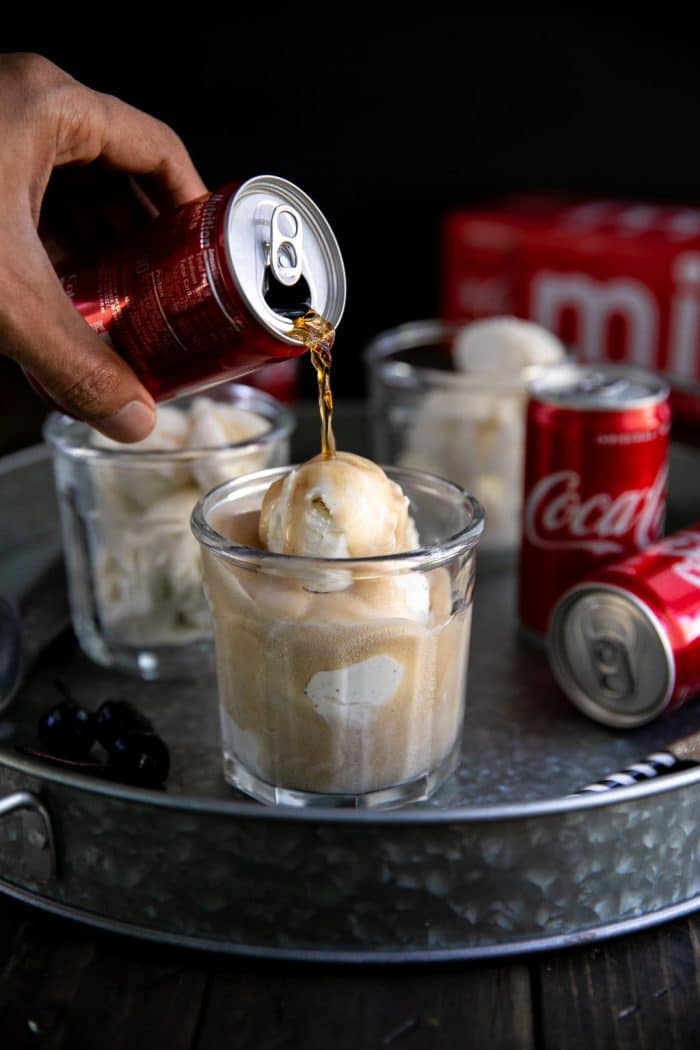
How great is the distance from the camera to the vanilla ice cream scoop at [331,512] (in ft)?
2.68

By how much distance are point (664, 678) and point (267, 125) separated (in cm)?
180

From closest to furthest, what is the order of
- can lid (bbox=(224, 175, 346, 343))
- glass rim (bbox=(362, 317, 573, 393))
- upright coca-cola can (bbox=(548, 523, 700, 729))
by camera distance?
1. can lid (bbox=(224, 175, 346, 343))
2. upright coca-cola can (bbox=(548, 523, 700, 729))
3. glass rim (bbox=(362, 317, 573, 393))

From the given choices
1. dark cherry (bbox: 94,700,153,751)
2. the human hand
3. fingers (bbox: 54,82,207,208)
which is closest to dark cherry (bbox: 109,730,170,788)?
dark cherry (bbox: 94,700,153,751)

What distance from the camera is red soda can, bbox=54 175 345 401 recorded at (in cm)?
82

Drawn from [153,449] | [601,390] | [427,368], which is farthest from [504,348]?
[153,449]

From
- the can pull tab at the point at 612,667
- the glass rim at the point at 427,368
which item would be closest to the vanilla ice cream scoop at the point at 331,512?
the can pull tab at the point at 612,667

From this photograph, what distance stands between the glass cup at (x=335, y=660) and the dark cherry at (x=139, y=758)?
0.05m

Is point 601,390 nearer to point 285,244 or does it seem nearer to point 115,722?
point 285,244

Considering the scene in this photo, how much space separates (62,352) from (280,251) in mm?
167

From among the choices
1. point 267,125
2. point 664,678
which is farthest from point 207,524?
point 267,125

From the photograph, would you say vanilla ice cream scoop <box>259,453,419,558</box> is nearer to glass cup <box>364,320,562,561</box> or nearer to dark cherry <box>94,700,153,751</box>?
dark cherry <box>94,700,153,751</box>

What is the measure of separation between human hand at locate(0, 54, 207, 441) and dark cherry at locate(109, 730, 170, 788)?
8.8 inches

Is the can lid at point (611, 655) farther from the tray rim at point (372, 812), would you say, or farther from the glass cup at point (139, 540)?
the glass cup at point (139, 540)

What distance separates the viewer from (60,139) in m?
0.90
